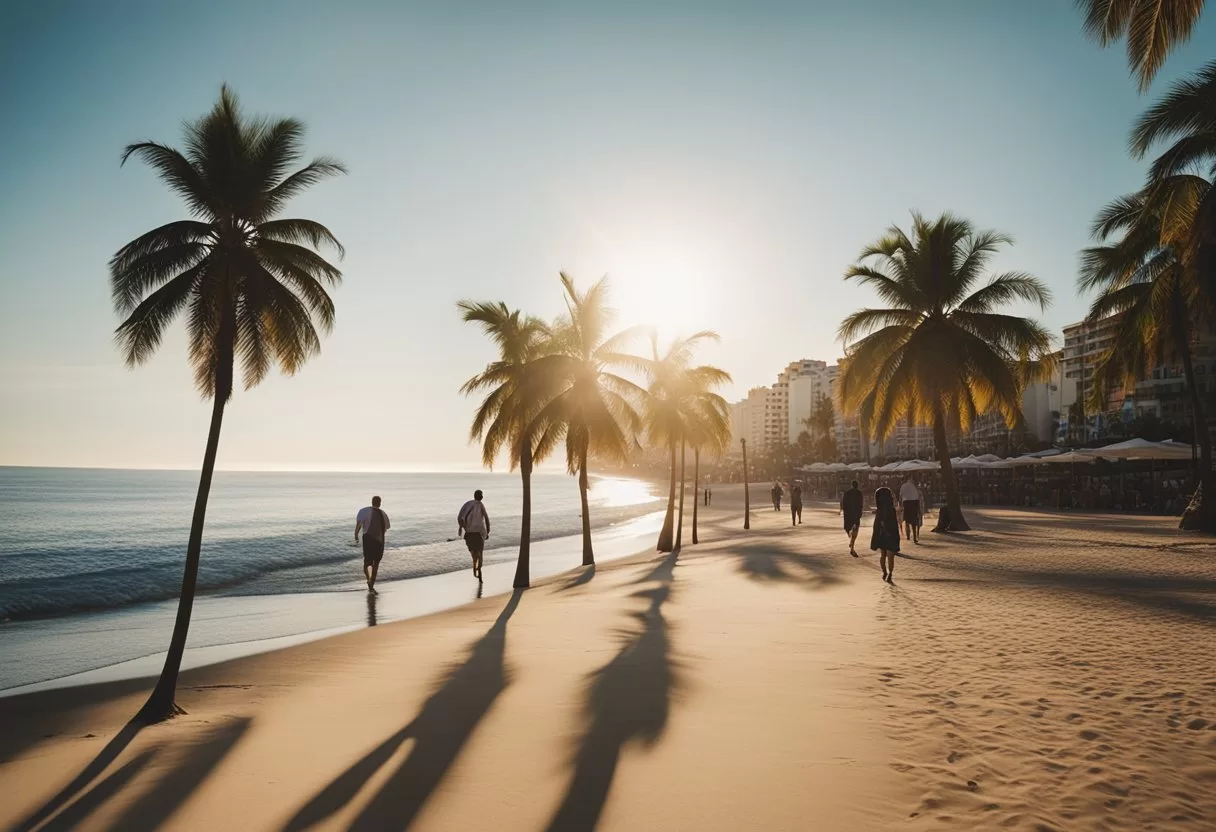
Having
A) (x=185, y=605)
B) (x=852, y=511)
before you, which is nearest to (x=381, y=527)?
(x=185, y=605)

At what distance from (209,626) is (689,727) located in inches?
519

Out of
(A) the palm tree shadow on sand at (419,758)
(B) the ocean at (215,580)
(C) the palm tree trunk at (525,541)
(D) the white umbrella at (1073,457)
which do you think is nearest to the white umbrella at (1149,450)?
(D) the white umbrella at (1073,457)

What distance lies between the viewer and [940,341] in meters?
22.1

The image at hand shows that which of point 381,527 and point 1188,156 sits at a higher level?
point 1188,156

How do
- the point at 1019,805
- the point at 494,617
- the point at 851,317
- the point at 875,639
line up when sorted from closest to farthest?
the point at 1019,805 < the point at 875,639 < the point at 494,617 < the point at 851,317

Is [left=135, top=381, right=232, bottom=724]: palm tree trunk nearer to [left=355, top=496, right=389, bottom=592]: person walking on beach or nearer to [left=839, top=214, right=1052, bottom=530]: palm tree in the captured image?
[left=355, top=496, right=389, bottom=592]: person walking on beach

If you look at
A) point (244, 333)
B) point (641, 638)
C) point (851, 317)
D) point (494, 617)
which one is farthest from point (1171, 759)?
point (851, 317)

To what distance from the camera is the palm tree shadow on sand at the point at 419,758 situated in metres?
4.34

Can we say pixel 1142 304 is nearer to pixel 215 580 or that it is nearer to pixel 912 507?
pixel 912 507

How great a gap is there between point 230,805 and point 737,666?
201 inches

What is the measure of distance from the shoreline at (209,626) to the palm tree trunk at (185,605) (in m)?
3.28

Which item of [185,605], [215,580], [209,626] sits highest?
[185,605]

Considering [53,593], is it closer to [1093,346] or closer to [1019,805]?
[1019,805]

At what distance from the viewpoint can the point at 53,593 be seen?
1938cm
